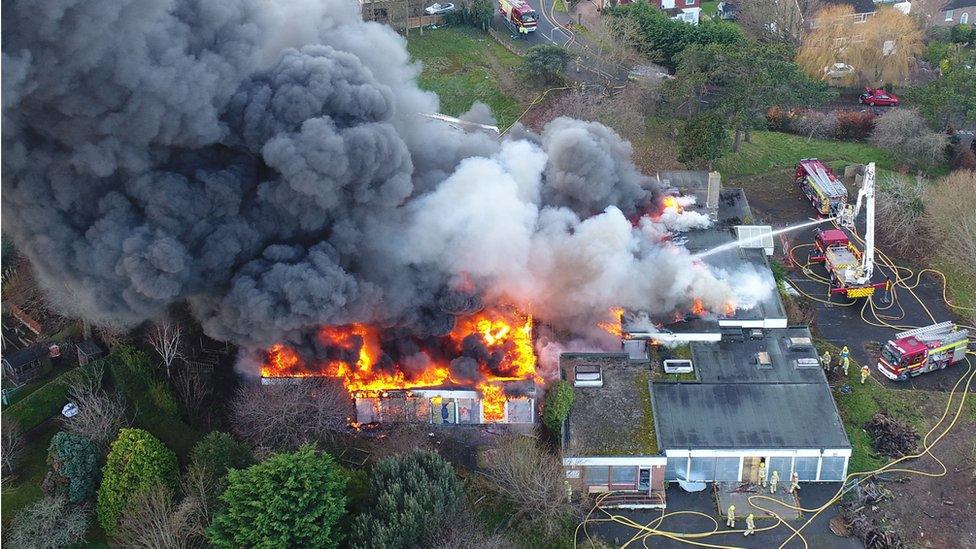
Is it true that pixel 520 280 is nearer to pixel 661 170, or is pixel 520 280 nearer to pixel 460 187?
pixel 460 187

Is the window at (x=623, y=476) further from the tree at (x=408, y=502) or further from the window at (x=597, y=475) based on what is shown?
the tree at (x=408, y=502)

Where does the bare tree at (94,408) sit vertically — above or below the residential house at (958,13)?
below

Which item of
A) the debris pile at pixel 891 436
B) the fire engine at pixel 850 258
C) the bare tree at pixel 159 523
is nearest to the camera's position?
the bare tree at pixel 159 523

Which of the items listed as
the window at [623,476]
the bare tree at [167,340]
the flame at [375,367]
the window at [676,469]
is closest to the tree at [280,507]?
the flame at [375,367]

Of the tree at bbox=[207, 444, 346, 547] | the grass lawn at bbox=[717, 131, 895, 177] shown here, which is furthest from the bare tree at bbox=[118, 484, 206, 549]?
the grass lawn at bbox=[717, 131, 895, 177]

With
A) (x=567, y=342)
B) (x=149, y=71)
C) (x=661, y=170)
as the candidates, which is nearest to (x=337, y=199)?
(x=149, y=71)

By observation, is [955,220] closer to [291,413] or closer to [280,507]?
[291,413]
